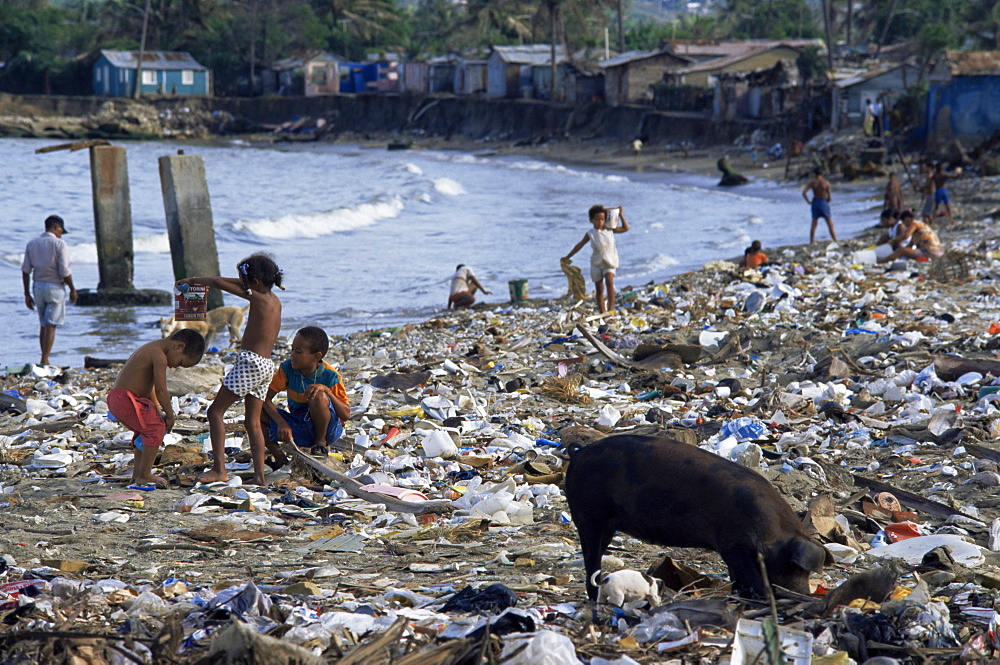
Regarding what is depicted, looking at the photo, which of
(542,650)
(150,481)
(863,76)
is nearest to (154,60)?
(863,76)

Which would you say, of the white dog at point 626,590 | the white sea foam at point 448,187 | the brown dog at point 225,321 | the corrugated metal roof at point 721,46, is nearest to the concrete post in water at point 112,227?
the brown dog at point 225,321

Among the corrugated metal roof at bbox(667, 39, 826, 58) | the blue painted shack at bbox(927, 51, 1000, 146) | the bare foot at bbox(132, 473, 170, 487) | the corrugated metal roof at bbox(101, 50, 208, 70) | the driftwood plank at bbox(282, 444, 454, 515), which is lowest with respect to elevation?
the bare foot at bbox(132, 473, 170, 487)

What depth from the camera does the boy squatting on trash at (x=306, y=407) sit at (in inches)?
217

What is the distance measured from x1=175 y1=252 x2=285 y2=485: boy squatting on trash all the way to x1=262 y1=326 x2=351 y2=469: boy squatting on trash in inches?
5.7

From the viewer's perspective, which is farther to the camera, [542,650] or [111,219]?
[111,219]

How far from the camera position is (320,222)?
89.9ft

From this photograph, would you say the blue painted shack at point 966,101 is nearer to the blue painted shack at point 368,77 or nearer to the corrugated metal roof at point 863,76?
the corrugated metal roof at point 863,76

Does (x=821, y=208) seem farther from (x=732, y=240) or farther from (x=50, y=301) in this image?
(x=50, y=301)

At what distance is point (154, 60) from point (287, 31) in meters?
10.2

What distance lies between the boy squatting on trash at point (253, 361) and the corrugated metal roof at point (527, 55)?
169ft

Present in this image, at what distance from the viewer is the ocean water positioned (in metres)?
14.0

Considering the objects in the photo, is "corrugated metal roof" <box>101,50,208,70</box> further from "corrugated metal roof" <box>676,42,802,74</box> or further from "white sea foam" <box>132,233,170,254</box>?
"white sea foam" <box>132,233,170,254</box>

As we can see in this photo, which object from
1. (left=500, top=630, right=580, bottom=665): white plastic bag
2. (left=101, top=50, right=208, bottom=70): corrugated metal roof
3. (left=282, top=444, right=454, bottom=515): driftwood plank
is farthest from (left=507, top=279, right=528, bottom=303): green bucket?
(left=101, top=50, right=208, bottom=70): corrugated metal roof

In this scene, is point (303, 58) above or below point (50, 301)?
above
